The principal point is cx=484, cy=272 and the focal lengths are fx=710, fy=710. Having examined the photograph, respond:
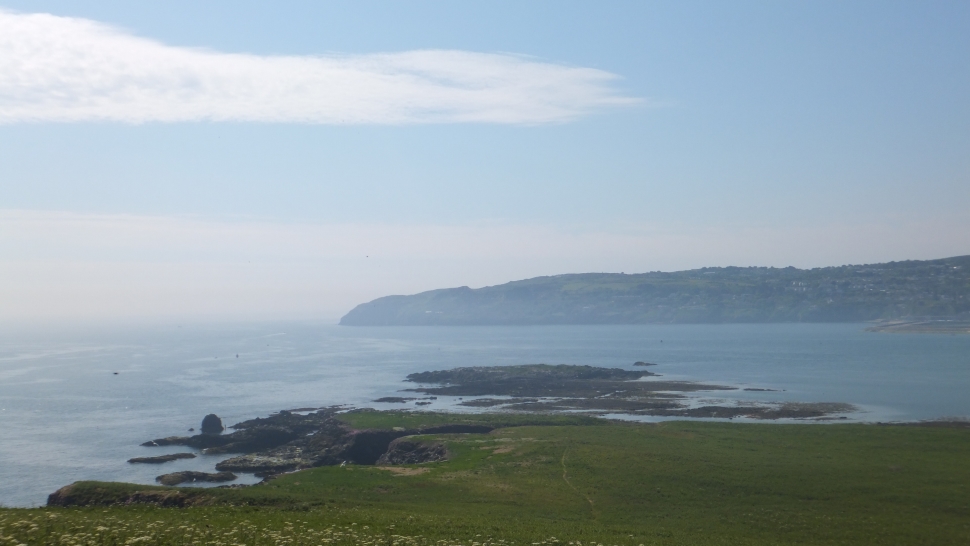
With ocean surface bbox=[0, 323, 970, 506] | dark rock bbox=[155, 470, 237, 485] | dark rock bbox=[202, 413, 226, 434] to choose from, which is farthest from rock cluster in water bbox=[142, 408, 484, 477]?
ocean surface bbox=[0, 323, 970, 506]

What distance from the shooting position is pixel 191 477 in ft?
176

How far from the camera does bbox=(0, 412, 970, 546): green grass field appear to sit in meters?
23.2

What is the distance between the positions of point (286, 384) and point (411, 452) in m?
77.5

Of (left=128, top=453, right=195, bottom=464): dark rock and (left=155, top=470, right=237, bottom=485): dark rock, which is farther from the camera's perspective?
(left=128, top=453, right=195, bottom=464): dark rock

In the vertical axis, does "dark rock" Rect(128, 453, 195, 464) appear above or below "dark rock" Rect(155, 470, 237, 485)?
below

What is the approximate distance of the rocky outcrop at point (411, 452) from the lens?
51.8 m

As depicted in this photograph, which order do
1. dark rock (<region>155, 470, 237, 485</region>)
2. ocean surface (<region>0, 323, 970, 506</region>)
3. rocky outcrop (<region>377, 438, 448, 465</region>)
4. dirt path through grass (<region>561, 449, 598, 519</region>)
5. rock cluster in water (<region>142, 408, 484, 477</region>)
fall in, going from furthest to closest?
1. ocean surface (<region>0, 323, 970, 506</region>)
2. rock cluster in water (<region>142, 408, 484, 477</region>)
3. dark rock (<region>155, 470, 237, 485</region>)
4. rocky outcrop (<region>377, 438, 448, 465</region>)
5. dirt path through grass (<region>561, 449, 598, 519</region>)

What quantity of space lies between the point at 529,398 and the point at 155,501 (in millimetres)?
66077

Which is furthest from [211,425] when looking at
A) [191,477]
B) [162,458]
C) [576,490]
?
[576,490]

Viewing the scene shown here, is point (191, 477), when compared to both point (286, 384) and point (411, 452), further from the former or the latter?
point (286, 384)

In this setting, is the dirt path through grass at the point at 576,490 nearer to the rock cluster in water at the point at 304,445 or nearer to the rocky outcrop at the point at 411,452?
the rocky outcrop at the point at 411,452

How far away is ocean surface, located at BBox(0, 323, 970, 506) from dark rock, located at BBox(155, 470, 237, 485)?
5.09ft

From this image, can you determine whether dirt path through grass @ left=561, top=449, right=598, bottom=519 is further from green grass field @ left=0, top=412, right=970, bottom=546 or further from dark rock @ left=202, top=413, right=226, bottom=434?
dark rock @ left=202, top=413, right=226, bottom=434

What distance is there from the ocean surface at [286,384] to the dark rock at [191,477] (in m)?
1.55
